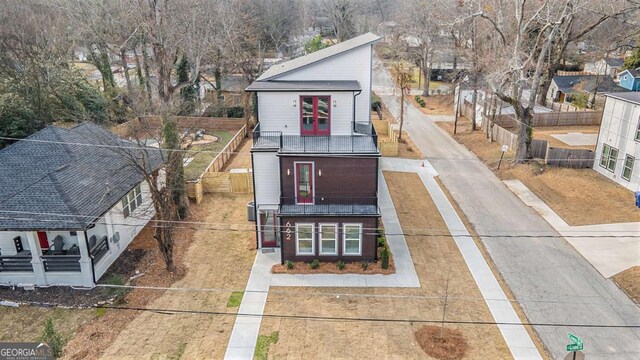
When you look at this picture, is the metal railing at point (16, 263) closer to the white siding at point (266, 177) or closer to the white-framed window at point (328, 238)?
the white siding at point (266, 177)

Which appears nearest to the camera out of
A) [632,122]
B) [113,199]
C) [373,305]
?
[373,305]

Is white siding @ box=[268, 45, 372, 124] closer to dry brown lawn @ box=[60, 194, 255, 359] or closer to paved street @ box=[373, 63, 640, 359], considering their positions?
dry brown lawn @ box=[60, 194, 255, 359]

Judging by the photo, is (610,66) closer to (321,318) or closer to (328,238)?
(328,238)

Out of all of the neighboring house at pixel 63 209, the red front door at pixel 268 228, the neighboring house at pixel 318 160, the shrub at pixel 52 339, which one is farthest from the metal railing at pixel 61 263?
the red front door at pixel 268 228

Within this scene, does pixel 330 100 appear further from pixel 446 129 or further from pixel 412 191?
pixel 446 129

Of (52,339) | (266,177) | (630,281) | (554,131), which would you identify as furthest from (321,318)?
(554,131)

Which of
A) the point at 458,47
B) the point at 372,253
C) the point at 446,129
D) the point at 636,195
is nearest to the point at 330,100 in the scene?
the point at 372,253
